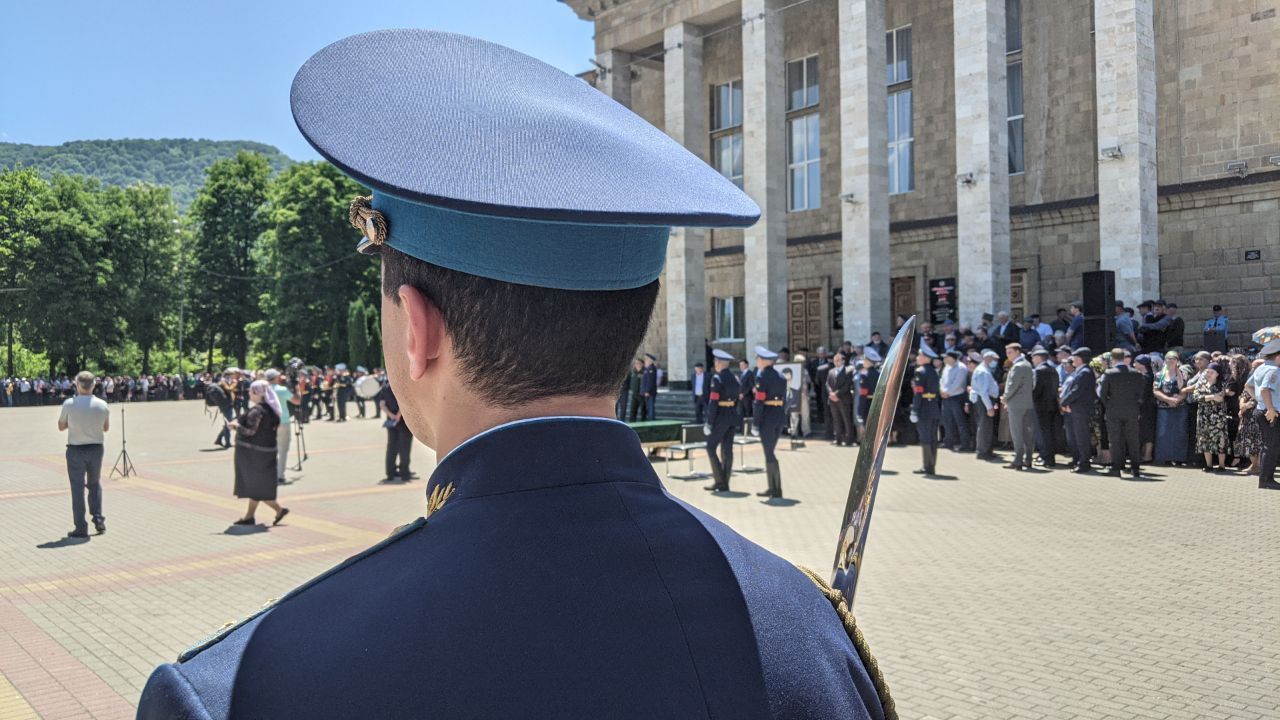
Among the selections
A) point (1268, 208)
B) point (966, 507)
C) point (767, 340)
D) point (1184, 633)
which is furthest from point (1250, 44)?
point (1184, 633)

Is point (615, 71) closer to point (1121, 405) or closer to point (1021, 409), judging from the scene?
point (1021, 409)

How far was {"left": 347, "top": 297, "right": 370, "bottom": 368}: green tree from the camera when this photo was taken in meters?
49.9

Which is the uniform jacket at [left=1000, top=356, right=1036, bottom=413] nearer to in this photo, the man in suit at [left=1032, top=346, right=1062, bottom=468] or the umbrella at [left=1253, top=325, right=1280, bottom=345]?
the man in suit at [left=1032, top=346, right=1062, bottom=468]

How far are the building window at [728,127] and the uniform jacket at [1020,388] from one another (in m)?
21.4

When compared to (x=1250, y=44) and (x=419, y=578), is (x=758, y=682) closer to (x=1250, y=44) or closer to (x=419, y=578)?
(x=419, y=578)

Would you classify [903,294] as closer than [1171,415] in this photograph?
No

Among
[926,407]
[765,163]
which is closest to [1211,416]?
[926,407]

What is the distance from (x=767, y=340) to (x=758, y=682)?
29.2 metres

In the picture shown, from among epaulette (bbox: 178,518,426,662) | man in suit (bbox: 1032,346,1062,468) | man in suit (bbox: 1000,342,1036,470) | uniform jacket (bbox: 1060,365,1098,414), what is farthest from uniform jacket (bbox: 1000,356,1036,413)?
epaulette (bbox: 178,518,426,662)

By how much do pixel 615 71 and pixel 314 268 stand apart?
2551 centimetres

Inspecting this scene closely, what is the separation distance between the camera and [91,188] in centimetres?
6538

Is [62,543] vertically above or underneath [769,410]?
underneath

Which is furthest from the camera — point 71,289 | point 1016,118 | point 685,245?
point 71,289

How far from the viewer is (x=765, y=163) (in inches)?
1182
